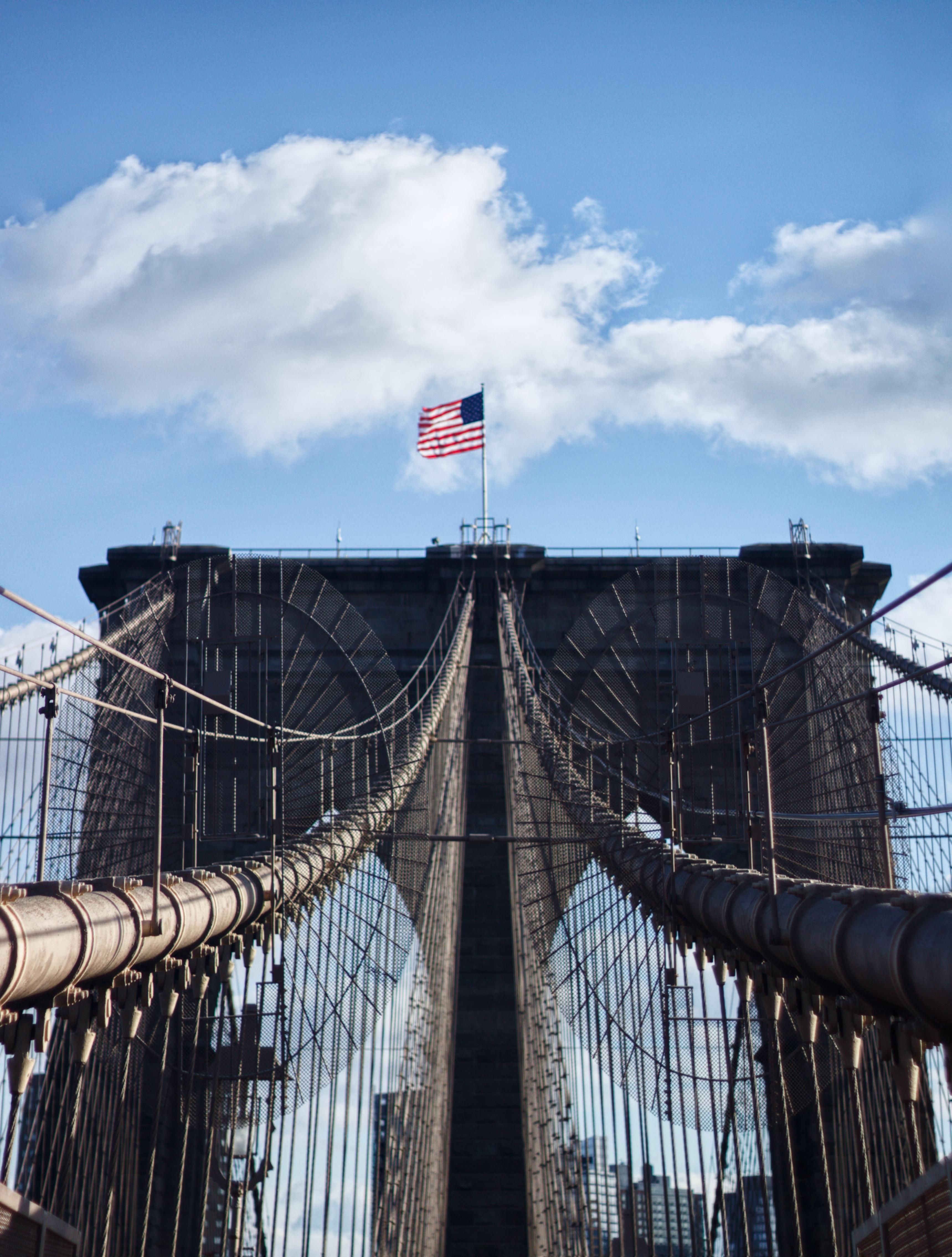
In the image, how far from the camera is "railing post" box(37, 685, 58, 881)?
6.50m

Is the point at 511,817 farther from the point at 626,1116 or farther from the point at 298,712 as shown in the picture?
the point at 626,1116

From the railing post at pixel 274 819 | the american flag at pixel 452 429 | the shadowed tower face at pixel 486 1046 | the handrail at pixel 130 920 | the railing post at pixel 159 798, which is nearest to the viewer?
the handrail at pixel 130 920

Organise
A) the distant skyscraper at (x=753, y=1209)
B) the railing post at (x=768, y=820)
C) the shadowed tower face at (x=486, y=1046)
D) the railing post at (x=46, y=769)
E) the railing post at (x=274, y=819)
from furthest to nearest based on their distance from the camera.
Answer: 1. the distant skyscraper at (x=753, y=1209)
2. the shadowed tower face at (x=486, y=1046)
3. the railing post at (x=274, y=819)
4. the railing post at (x=768, y=820)
5. the railing post at (x=46, y=769)

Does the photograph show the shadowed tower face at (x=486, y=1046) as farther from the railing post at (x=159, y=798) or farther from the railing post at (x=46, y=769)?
the railing post at (x=46, y=769)

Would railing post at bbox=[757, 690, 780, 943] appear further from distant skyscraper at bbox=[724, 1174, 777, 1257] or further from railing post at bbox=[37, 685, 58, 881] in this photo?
distant skyscraper at bbox=[724, 1174, 777, 1257]

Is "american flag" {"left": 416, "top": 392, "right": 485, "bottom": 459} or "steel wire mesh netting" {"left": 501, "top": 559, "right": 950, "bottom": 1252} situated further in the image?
"american flag" {"left": 416, "top": 392, "right": 485, "bottom": 459}

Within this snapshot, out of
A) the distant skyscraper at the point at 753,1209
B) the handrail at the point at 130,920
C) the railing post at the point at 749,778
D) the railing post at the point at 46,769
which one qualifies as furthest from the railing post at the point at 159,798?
the distant skyscraper at the point at 753,1209

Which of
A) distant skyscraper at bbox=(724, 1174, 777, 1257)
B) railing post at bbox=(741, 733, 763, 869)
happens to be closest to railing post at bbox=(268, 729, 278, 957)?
railing post at bbox=(741, 733, 763, 869)

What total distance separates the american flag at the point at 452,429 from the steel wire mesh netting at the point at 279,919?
4.97 m

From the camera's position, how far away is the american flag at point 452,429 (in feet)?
106

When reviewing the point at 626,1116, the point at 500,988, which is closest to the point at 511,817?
the point at 500,988

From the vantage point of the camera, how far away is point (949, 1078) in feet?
16.4

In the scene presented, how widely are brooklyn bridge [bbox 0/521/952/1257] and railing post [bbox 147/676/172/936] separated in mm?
47

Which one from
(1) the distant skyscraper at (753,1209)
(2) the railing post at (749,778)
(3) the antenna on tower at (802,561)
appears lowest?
(1) the distant skyscraper at (753,1209)
